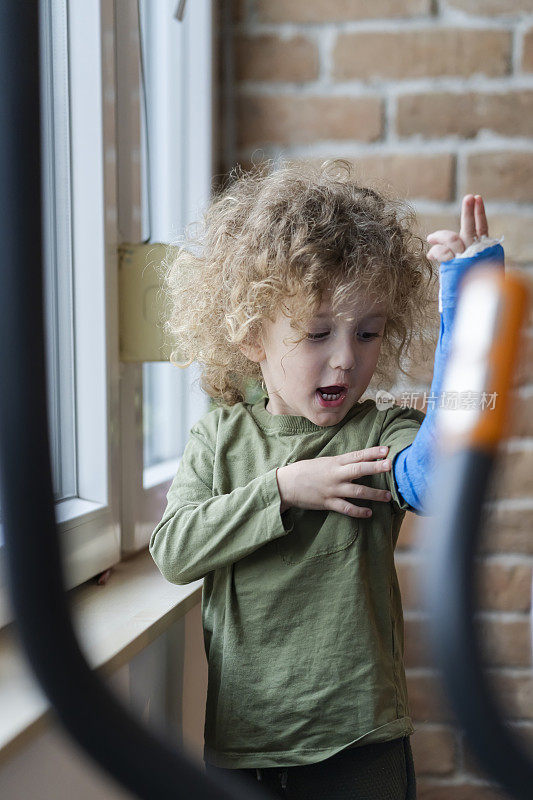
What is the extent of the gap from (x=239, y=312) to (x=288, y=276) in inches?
2.5

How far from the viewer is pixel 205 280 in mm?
793

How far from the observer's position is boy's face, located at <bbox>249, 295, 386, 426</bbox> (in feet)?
2.28

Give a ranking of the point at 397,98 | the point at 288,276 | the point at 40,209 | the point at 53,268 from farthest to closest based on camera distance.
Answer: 1. the point at 397,98
2. the point at 53,268
3. the point at 288,276
4. the point at 40,209

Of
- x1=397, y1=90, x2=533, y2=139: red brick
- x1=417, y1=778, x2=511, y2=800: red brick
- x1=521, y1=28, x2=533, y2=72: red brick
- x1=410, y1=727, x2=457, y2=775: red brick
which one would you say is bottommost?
x1=417, y1=778, x2=511, y2=800: red brick

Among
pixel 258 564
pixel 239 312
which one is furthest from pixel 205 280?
pixel 258 564

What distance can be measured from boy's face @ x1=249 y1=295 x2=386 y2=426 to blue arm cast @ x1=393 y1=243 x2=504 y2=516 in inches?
3.3

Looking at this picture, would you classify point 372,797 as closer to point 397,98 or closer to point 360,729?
point 360,729

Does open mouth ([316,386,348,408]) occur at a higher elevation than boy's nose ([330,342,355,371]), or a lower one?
lower

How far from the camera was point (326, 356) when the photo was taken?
70 cm

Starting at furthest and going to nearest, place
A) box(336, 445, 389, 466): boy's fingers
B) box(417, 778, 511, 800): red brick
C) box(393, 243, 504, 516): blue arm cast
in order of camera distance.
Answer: box(417, 778, 511, 800): red brick < box(336, 445, 389, 466): boy's fingers < box(393, 243, 504, 516): blue arm cast

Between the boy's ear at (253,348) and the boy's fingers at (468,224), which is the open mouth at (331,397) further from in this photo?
the boy's fingers at (468,224)

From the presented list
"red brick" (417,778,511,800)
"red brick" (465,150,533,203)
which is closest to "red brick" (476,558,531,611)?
"red brick" (417,778,511,800)

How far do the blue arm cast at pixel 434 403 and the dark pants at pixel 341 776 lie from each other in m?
0.24

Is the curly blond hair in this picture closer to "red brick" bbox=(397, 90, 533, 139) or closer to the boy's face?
the boy's face
